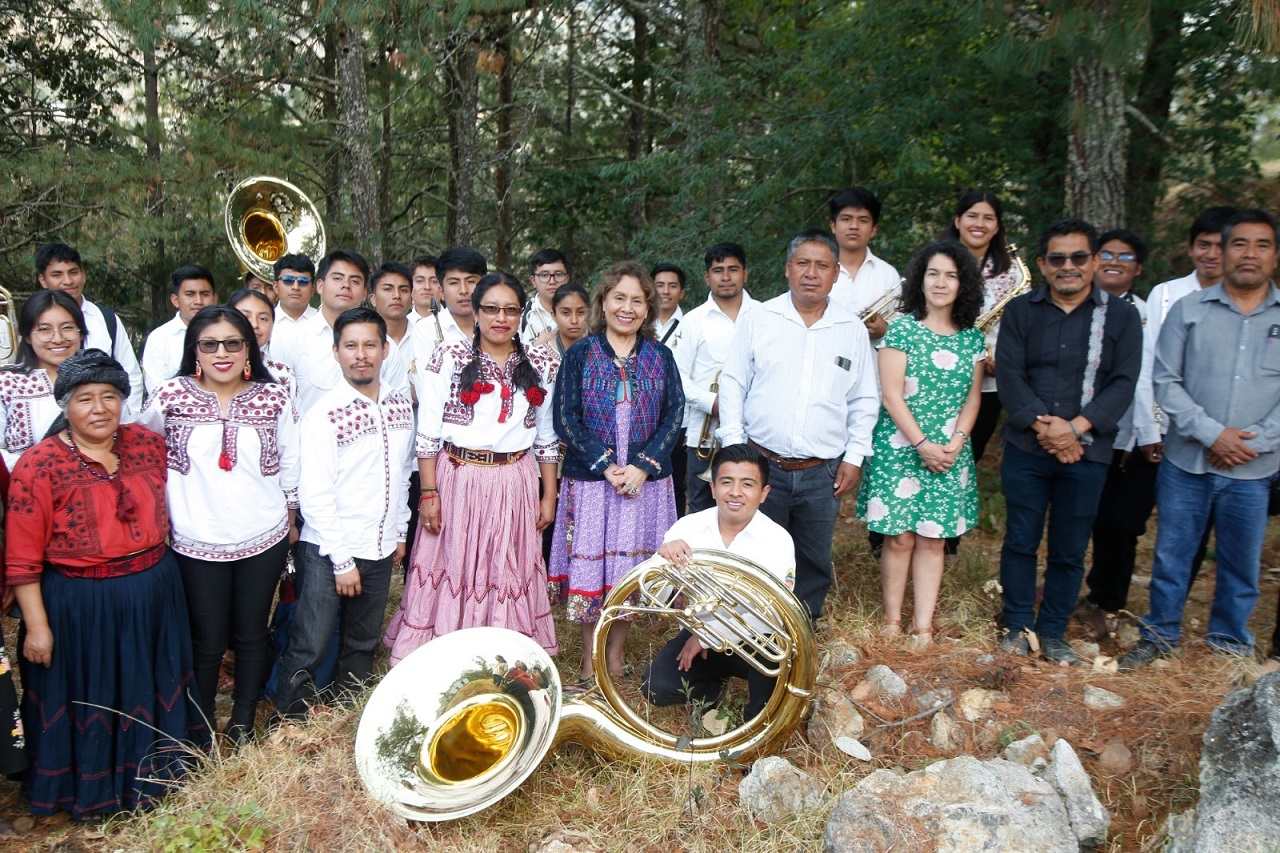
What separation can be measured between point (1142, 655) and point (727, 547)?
6.19ft

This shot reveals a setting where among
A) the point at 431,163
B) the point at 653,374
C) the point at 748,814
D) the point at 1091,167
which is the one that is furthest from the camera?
the point at 431,163

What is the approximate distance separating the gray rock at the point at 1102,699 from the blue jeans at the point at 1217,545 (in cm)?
64

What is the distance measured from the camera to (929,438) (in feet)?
12.6

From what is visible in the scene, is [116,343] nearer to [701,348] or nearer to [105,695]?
[105,695]

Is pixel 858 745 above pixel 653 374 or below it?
below

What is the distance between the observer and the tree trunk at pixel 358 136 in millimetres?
9039

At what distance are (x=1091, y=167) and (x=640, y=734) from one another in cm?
429

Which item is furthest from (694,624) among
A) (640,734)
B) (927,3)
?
(927,3)

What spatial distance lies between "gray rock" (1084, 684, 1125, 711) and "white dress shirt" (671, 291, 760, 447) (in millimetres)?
2057

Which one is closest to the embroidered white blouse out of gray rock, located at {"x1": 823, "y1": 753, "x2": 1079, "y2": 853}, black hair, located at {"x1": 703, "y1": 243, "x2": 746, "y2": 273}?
black hair, located at {"x1": 703, "y1": 243, "x2": 746, "y2": 273}

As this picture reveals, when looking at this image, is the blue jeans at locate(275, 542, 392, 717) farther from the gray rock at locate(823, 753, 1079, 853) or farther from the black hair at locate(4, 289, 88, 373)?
the gray rock at locate(823, 753, 1079, 853)

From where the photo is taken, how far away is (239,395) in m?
3.29

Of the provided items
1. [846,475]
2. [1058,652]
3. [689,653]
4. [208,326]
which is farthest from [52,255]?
[1058,652]

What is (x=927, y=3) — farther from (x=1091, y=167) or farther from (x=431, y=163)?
(x=431, y=163)
